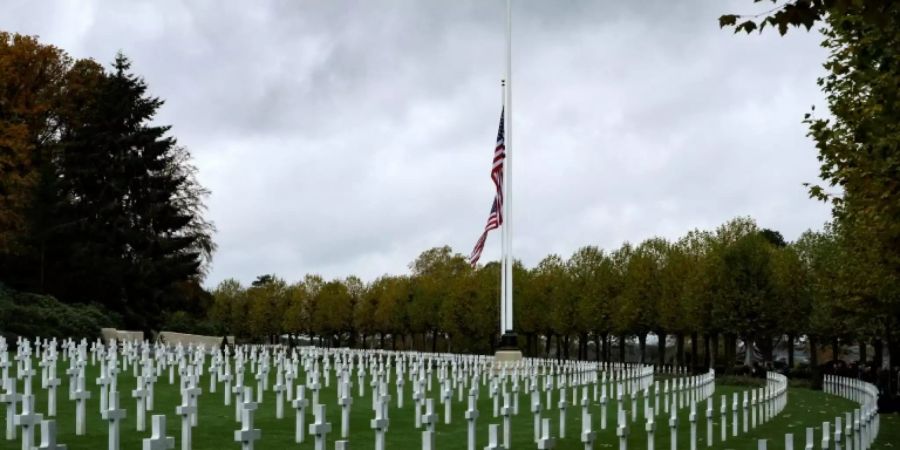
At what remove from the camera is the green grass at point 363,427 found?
1605cm

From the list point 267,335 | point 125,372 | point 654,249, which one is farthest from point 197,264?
point 267,335

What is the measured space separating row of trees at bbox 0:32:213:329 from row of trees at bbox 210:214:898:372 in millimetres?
7297

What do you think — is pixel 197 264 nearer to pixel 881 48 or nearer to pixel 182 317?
pixel 182 317

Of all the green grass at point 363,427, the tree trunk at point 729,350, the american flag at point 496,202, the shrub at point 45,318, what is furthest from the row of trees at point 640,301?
the shrub at point 45,318

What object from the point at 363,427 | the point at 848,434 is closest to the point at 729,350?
the point at 363,427

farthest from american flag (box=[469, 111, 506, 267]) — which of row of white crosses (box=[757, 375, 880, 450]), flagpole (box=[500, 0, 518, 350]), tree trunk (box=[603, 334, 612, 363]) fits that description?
tree trunk (box=[603, 334, 612, 363])

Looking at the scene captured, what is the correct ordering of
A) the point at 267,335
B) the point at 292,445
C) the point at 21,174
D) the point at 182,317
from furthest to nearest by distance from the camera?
1. the point at 267,335
2. the point at 182,317
3. the point at 21,174
4. the point at 292,445

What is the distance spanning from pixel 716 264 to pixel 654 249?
13.2m

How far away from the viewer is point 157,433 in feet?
29.5

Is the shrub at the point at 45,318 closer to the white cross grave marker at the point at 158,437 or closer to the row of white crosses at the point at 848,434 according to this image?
the row of white crosses at the point at 848,434

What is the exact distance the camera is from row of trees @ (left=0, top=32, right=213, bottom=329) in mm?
48594

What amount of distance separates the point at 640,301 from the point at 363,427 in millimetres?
45453

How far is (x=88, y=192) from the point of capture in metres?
53.2

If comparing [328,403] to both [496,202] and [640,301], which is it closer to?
[496,202]
